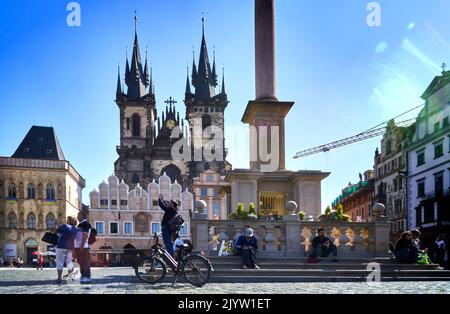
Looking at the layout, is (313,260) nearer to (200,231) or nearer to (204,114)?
(200,231)

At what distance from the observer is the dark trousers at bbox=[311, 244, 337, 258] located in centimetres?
1465

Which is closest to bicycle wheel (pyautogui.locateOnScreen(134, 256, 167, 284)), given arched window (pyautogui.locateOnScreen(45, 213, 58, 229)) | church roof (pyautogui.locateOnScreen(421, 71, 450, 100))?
church roof (pyautogui.locateOnScreen(421, 71, 450, 100))

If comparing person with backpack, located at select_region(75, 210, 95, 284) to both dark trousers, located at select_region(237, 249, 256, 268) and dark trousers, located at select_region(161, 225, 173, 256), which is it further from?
dark trousers, located at select_region(237, 249, 256, 268)

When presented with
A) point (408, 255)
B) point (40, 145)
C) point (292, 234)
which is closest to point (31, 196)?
point (40, 145)

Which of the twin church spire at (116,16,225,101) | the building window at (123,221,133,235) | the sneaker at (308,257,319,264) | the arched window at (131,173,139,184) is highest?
the twin church spire at (116,16,225,101)

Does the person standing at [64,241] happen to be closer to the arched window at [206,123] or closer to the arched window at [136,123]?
the arched window at [206,123]

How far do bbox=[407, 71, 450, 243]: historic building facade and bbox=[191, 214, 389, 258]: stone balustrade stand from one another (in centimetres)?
2679

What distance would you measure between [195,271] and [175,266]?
48cm

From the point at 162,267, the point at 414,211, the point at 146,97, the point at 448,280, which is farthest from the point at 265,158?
the point at 146,97

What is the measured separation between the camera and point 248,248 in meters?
13.6

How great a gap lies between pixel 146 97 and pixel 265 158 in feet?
249

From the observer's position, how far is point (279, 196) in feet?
62.5
